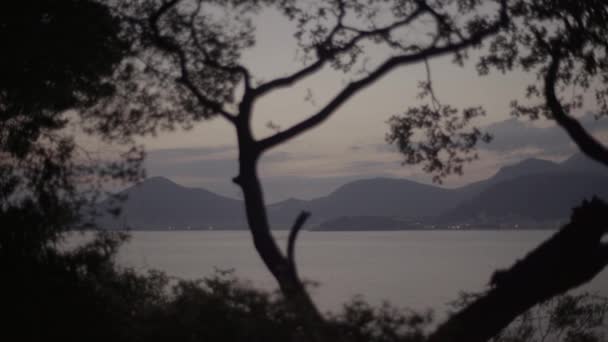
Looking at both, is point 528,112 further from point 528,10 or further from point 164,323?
point 164,323

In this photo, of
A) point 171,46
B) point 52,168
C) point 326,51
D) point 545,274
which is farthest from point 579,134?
point 52,168

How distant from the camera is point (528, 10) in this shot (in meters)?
8.83

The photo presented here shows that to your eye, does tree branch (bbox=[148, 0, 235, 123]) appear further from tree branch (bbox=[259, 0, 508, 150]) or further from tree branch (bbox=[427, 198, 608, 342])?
tree branch (bbox=[427, 198, 608, 342])

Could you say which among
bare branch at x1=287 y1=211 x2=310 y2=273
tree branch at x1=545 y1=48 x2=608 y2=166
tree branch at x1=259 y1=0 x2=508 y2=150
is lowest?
bare branch at x1=287 y1=211 x2=310 y2=273

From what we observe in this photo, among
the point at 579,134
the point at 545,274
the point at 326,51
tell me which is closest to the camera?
the point at 545,274

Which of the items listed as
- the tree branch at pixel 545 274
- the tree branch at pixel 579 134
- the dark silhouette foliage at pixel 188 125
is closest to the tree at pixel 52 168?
the dark silhouette foliage at pixel 188 125

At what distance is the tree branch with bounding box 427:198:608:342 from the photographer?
7.02 m

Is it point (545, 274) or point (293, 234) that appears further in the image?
point (293, 234)

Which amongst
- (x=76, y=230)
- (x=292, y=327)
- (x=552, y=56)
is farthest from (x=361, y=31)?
(x=76, y=230)

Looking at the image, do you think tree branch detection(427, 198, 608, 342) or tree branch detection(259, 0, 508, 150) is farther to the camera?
tree branch detection(259, 0, 508, 150)

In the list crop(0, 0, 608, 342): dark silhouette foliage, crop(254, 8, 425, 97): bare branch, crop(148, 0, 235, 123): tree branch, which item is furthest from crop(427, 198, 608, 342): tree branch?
crop(148, 0, 235, 123): tree branch

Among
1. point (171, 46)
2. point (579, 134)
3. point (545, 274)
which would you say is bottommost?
point (545, 274)

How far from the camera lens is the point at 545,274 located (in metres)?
7.12

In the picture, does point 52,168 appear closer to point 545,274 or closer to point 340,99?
point 340,99
